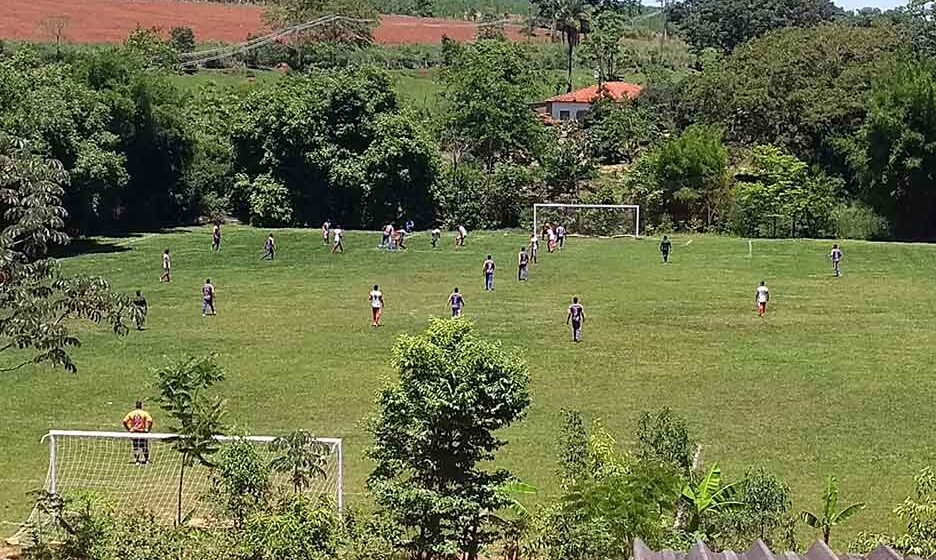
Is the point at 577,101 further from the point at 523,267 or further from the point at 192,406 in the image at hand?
the point at 192,406

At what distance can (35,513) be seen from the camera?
44.0ft

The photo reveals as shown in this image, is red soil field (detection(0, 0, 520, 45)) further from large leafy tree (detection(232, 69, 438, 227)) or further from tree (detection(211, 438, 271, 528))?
tree (detection(211, 438, 271, 528))

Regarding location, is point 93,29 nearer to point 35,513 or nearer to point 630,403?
point 630,403

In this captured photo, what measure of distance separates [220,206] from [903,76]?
30.6 metres

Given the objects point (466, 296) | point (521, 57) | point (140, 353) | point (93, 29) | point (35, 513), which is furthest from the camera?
point (93, 29)

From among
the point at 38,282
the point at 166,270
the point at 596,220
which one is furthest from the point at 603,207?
the point at 38,282

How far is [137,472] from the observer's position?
17.2m

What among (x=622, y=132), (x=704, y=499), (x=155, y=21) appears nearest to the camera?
(x=704, y=499)

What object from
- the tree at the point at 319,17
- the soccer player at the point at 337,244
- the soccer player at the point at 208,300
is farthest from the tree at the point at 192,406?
the tree at the point at 319,17

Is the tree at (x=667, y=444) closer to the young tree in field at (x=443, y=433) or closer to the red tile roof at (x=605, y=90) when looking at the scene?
the young tree in field at (x=443, y=433)

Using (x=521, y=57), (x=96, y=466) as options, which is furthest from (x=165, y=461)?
(x=521, y=57)

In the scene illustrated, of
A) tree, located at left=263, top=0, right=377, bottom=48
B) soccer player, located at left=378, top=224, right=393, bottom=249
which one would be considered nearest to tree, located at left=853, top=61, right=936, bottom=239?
soccer player, located at left=378, top=224, right=393, bottom=249

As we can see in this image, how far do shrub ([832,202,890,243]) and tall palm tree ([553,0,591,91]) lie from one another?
130 feet

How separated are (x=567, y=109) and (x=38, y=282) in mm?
74273
